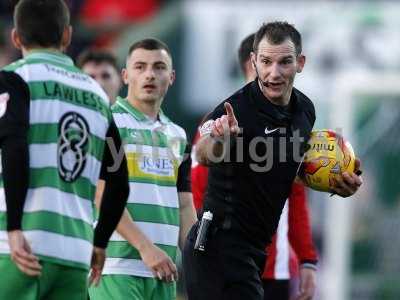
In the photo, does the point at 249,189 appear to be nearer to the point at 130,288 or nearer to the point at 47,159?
the point at 130,288

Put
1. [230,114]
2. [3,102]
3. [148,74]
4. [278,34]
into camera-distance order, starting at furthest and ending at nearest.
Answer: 1. [148,74]
2. [278,34]
3. [230,114]
4. [3,102]

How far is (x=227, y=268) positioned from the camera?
21.9 feet

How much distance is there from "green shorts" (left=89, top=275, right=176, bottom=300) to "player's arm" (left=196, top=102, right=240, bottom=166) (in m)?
1.32

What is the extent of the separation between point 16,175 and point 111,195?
0.75 meters

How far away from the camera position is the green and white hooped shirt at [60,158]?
5578 mm

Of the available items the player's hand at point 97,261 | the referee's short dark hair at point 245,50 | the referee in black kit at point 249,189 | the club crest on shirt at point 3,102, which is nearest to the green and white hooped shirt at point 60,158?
the club crest on shirt at point 3,102

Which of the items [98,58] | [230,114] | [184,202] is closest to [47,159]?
[230,114]

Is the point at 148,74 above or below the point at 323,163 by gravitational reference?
above

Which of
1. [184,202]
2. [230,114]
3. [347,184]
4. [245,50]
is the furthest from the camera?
[245,50]

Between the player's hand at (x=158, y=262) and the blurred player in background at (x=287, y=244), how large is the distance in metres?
1.34

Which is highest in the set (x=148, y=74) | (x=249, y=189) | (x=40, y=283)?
(x=148, y=74)

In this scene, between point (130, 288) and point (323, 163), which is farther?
point (130, 288)

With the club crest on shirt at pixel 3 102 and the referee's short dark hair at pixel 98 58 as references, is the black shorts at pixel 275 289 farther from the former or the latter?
the club crest on shirt at pixel 3 102

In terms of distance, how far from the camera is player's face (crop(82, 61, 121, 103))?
944cm
